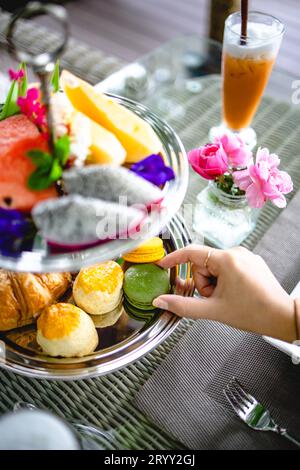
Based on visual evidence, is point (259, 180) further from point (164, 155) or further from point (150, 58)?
point (150, 58)

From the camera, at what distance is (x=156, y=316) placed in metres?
0.66

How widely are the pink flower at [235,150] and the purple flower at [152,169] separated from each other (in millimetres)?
199

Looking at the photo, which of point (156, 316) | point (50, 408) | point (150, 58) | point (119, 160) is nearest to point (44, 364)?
point (50, 408)

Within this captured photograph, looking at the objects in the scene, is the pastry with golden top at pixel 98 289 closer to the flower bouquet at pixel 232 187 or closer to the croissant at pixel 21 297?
the croissant at pixel 21 297

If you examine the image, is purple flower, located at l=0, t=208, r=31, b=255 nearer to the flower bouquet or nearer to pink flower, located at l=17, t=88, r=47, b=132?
pink flower, located at l=17, t=88, r=47, b=132

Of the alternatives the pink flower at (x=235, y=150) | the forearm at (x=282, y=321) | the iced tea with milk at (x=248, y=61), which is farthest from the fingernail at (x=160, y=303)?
the iced tea with milk at (x=248, y=61)

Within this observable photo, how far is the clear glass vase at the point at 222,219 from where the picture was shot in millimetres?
778

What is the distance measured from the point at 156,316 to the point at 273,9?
1.97m

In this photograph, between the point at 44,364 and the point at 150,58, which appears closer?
the point at 44,364

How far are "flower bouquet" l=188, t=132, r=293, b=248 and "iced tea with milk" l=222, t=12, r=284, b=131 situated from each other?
223mm

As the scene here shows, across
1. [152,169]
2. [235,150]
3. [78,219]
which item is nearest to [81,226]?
[78,219]

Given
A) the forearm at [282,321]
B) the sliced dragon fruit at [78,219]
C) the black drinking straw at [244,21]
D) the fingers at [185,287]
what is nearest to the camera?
the sliced dragon fruit at [78,219]

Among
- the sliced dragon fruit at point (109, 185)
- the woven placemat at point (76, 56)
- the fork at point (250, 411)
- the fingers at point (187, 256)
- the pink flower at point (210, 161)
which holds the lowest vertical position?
the fork at point (250, 411)

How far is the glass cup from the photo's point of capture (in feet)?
2.82
